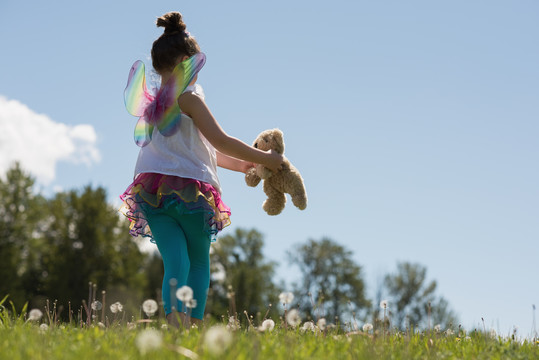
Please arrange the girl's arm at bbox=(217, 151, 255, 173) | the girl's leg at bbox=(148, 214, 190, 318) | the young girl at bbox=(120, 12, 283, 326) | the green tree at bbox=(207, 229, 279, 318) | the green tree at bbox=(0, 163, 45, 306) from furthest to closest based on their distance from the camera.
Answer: the green tree at bbox=(207, 229, 279, 318), the green tree at bbox=(0, 163, 45, 306), the girl's arm at bbox=(217, 151, 255, 173), the young girl at bbox=(120, 12, 283, 326), the girl's leg at bbox=(148, 214, 190, 318)

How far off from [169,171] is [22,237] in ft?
91.9

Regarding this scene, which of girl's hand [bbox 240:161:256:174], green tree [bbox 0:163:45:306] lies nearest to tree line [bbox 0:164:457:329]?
green tree [bbox 0:163:45:306]

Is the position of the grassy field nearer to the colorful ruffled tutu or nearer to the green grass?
the green grass

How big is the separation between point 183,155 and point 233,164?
2.80 feet

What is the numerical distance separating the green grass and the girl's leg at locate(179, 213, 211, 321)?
67 cm

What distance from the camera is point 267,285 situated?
36.9 m

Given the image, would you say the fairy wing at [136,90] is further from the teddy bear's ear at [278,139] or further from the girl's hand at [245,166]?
the teddy bear's ear at [278,139]

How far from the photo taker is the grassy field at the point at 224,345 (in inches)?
97.0

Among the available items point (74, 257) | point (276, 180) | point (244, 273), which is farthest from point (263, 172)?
point (244, 273)

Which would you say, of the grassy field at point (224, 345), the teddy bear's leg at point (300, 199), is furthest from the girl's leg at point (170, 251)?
the teddy bear's leg at point (300, 199)

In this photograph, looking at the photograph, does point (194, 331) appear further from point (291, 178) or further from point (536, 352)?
point (536, 352)

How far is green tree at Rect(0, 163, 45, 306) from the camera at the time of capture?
90.7 ft

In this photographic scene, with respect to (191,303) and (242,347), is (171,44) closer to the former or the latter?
(191,303)

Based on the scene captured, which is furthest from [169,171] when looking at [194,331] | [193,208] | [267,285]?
[267,285]
